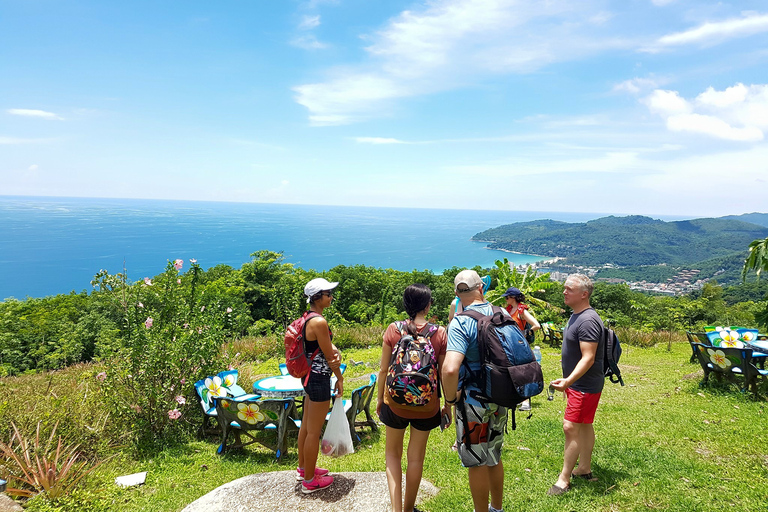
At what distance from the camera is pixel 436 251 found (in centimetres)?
17138

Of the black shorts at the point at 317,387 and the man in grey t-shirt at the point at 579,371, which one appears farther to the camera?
the black shorts at the point at 317,387

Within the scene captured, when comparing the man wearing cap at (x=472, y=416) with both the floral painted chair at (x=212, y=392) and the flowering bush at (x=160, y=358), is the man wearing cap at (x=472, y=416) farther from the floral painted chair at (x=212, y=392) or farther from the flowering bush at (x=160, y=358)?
the flowering bush at (x=160, y=358)

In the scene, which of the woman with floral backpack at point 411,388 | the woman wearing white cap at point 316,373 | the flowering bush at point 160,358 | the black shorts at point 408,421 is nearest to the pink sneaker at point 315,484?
the woman wearing white cap at point 316,373

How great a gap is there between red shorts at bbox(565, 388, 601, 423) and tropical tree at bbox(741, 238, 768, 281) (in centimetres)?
590

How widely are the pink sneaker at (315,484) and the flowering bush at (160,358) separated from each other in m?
2.50

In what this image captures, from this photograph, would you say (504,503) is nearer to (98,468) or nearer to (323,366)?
(323,366)

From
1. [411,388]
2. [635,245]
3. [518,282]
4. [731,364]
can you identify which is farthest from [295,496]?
[635,245]

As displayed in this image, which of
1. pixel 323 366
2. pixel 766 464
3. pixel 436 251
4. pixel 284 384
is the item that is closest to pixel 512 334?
pixel 323 366

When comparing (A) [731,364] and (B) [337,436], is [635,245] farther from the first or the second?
(B) [337,436]

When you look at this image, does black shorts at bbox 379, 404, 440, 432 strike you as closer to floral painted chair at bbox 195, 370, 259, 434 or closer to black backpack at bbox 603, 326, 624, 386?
black backpack at bbox 603, 326, 624, 386

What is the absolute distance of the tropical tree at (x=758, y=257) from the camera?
7.21m

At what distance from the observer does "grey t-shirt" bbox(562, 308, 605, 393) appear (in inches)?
133

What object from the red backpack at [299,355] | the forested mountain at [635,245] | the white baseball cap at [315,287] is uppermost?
the white baseball cap at [315,287]

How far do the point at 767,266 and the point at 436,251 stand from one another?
165 meters
